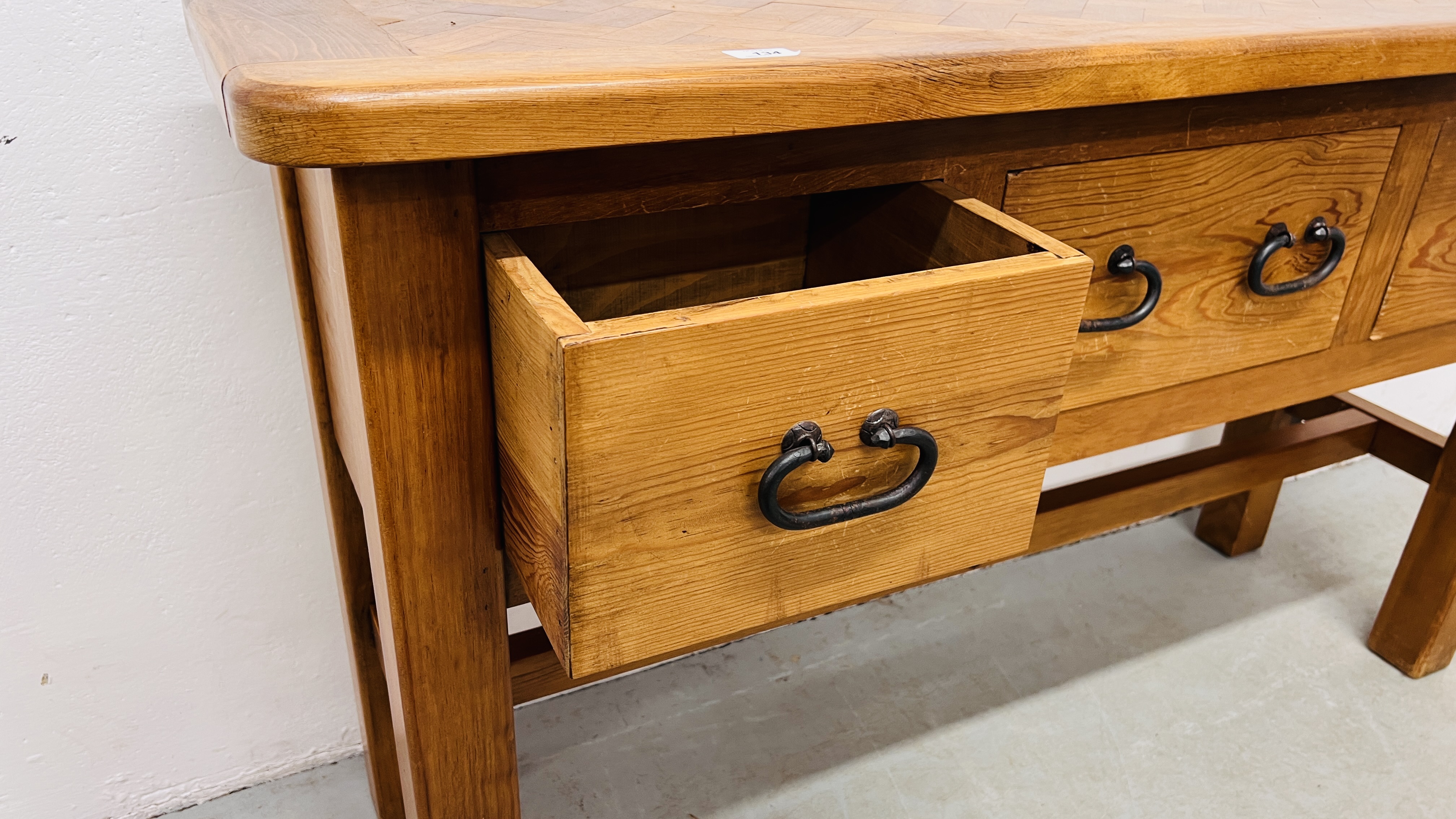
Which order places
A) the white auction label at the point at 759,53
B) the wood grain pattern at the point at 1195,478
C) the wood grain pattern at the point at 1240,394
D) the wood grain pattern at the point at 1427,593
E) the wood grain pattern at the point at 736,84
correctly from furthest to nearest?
the wood grain pattern at the point at 1427,593 → the wood grain pattern at the point at 1195,478 → the wood grain pattern at the point at 1240,394 → the white auction label at the point at 759,53 → the wood grain pattern at the point at 736,84

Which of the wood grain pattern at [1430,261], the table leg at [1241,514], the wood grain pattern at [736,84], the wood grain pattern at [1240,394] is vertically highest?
the wood grain pattern at [736,84]

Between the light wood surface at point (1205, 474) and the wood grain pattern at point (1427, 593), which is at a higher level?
the light wood surface at point (1205, 474)

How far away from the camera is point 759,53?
0.57 m

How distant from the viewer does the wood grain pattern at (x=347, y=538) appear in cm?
81

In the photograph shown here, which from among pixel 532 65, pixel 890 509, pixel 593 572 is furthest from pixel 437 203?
pixel 890 509

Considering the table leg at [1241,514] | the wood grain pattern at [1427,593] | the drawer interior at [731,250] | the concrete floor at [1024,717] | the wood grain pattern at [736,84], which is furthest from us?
the table leg at [1241,514]

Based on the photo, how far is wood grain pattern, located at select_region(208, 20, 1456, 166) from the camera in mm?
458

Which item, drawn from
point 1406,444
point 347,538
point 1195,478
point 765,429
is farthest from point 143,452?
point 1406,444

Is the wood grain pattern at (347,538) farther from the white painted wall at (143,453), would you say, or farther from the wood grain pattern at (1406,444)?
the wood grain pattern at (1406,444)

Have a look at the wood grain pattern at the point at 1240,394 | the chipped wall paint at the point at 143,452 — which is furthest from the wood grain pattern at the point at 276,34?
the wood grain pattern at the point at 1240,394

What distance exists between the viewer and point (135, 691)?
110 cm

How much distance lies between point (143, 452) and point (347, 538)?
0.22 meters

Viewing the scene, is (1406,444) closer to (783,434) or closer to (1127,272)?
(1127,272)

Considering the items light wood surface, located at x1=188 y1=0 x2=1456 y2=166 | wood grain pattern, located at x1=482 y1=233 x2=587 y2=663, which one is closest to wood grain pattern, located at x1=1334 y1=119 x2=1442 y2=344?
light wood surface, located at x1=188 y1=0 x2=1456 y2=166
